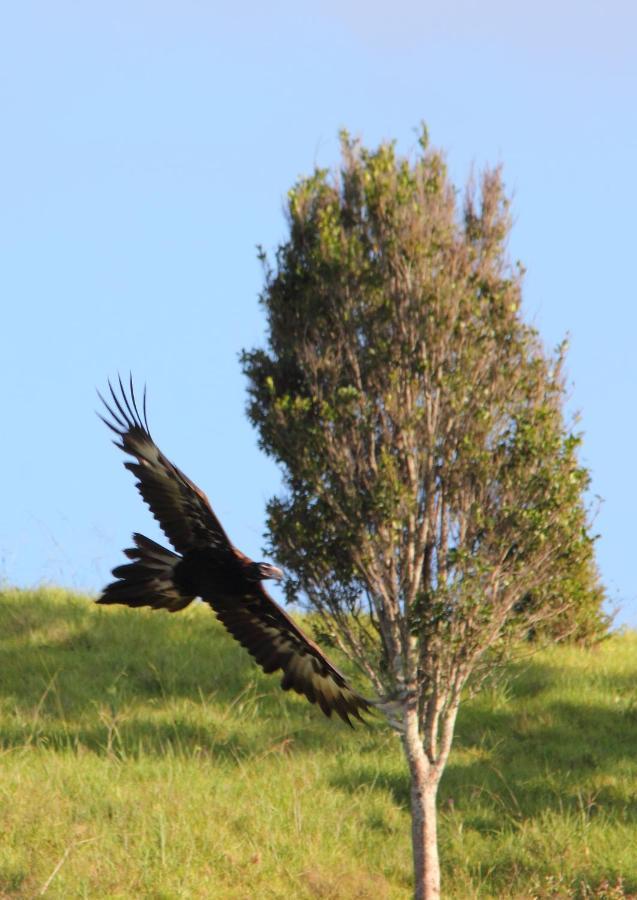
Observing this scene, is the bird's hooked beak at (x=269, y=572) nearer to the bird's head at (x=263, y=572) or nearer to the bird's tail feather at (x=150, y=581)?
the bird's head at (x=263, y=572)

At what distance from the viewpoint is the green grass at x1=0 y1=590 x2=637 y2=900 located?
467 inches

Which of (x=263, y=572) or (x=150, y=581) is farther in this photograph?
(x=150, y=581)

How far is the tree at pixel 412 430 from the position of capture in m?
11.2

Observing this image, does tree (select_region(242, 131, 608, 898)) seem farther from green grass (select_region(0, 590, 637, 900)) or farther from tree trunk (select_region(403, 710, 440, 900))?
green grass (select_region(0, 590, 637, 900))

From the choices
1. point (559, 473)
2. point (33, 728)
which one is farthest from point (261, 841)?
point (559, 473)

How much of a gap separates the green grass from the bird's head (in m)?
3.25

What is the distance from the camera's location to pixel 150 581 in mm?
11148

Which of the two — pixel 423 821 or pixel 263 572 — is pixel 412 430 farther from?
pixel 423 821

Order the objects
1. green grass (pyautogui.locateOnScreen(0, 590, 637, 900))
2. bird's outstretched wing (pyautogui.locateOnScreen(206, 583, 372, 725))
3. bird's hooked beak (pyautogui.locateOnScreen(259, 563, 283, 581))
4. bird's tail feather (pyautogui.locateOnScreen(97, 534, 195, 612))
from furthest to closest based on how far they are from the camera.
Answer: green grass (pyautogui.locateOnScreen(0, 590, 637, 900)) → bird's outstretched wing (pyautogui.locateOnScreen(206, 583, 372, 725)) → bird's tail feather (pyautogui.locateOnScreen(97, 534, 195, 612)) → bird's hooked beak (pyautogui.locateOnScreen(259, 563, 283, 581))

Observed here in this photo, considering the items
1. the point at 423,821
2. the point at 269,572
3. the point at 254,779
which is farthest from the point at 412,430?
the point at 254,779

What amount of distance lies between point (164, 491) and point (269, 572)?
1286mm

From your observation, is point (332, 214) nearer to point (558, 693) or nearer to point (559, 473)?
point (559, 473)

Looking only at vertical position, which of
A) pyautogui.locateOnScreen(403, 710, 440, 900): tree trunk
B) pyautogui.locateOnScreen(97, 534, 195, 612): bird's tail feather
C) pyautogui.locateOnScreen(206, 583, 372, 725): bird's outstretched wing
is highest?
pyautogui.locateOnScreen(97, 534, 195, 612): bird's tail feather

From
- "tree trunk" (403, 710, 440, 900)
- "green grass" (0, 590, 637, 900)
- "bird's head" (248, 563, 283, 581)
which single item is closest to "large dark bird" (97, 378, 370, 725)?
"bird's head" (248, 563, 283, 581)
